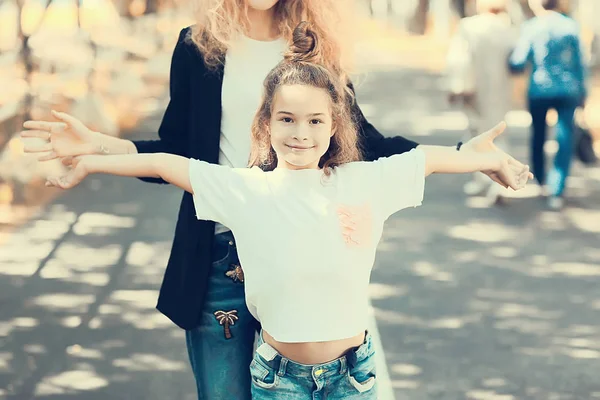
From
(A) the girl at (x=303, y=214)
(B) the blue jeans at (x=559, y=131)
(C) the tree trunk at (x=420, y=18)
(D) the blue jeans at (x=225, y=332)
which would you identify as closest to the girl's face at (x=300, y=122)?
(A) the girl at (x=303, y=214)

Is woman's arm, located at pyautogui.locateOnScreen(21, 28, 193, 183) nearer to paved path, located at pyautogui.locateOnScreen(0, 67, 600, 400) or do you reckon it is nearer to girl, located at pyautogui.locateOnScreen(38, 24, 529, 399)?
girl, located at pyautogui.locateOnScreen(38, 24, 529, 399)

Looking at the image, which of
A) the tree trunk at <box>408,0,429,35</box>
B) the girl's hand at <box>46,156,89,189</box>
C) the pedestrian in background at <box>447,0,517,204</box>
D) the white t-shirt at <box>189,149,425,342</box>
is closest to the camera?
the white t-shirt at <box>189,149,425,342</box>

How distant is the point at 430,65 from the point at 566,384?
71.4 ft

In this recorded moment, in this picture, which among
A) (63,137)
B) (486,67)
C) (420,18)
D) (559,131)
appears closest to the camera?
(63,137)

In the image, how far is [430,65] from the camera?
2633cm

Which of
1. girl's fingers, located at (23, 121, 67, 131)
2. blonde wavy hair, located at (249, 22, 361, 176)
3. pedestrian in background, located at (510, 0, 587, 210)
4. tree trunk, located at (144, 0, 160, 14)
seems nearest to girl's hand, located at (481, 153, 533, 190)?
blonde wavy hair, located at (249, 22, 361, 176)

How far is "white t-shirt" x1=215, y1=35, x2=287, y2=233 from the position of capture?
119 inches

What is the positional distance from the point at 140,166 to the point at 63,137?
29 cm

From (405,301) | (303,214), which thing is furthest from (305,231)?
(405,301)

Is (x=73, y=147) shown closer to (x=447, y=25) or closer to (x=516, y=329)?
(x=516, y=329)

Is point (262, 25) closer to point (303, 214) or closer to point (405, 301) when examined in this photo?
point (303, 214)

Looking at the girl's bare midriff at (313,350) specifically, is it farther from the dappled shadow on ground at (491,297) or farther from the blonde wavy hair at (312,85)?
the dappled shadow on ground at (491,297)

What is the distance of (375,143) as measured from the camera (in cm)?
311

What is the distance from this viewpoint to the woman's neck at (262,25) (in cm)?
308
